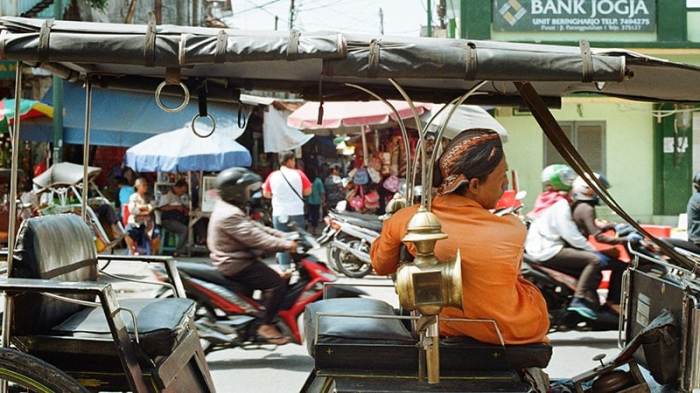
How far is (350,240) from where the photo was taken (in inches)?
418

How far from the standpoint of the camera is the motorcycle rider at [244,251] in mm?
6086

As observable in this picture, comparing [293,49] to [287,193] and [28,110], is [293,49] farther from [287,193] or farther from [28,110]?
[28,110]

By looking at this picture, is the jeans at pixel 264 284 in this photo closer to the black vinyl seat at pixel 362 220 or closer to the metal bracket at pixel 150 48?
the metal bracket at pixel 150 48

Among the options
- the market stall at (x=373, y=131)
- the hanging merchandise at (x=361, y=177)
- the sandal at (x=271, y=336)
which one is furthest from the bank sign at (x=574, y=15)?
the sandal at (x=271, y=336)

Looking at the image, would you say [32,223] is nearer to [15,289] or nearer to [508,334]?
[15,289]

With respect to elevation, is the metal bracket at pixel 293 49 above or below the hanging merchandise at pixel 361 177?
above

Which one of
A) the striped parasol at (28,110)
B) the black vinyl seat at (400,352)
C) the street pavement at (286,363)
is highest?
the striped parasol at (28,110)

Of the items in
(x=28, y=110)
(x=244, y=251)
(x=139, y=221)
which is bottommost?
(x=139, y=221)

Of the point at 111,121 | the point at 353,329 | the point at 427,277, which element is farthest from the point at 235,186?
the point at 111,121

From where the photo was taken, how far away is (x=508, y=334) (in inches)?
115

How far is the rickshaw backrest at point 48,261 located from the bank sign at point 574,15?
1271 cm

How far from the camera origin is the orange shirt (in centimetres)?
280

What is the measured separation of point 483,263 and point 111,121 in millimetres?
14010

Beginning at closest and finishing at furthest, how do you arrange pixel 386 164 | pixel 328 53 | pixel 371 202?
1. pixel 328 53
2. pixel 371 202
3. pixel 386 164
